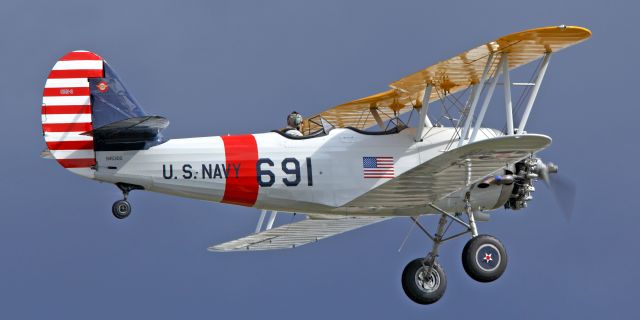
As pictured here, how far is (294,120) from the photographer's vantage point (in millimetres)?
20812

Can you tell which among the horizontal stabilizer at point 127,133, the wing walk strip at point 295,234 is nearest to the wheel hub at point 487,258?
the wing walk strip at point 295,234

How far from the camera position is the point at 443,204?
2131 centimetres

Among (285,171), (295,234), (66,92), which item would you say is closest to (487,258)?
(285,171)

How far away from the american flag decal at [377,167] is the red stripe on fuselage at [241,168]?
1.59 m

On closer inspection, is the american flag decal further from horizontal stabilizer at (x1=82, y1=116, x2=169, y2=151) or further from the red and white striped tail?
the red and white striped tail

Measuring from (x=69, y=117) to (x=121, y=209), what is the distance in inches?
58.6

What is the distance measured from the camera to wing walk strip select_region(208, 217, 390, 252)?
23.2 metres

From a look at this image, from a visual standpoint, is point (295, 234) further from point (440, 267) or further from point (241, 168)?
point (241, 168)

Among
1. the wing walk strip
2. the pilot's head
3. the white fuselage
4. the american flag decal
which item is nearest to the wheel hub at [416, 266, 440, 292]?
the wing walk strip

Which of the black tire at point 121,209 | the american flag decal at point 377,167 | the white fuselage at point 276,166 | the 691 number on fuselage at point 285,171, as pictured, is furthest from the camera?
the american flag decal at point 377,167

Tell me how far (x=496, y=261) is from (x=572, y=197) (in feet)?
4.68

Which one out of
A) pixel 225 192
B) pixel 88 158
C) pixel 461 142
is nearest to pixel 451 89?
pixel 461 142

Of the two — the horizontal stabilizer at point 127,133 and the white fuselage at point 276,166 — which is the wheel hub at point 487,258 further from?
the horizontal stabilizer at point 127,133

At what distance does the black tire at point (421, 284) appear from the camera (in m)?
21.8
